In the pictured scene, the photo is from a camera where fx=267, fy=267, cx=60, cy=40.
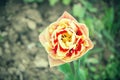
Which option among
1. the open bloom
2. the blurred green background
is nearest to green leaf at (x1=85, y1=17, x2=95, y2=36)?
the blurred green background

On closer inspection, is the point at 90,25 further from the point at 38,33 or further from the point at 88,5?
the point at 38,33

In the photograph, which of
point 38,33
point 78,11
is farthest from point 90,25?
point 38,33

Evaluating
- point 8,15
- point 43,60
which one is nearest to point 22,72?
point 43,60

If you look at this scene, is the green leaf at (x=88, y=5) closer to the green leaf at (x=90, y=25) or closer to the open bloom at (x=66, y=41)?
the green leaf at (x=90, y=25)

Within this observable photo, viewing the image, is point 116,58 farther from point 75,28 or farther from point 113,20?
point 75,28

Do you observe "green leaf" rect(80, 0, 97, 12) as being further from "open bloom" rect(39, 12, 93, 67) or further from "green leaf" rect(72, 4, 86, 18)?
"open bloom" rect(39, 12, 93, 67)
